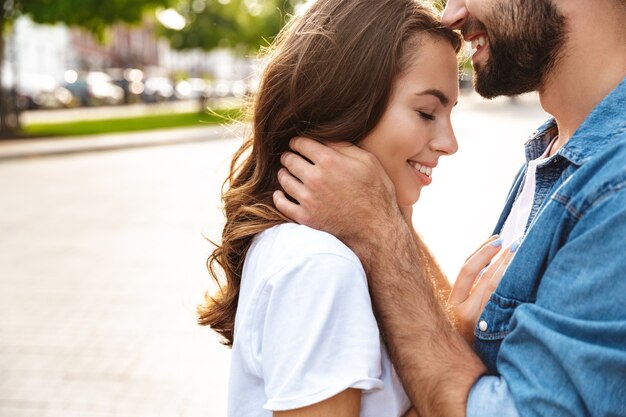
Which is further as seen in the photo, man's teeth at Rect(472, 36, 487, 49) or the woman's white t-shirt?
man's teeth at Rect(472, 36, 487, 49)

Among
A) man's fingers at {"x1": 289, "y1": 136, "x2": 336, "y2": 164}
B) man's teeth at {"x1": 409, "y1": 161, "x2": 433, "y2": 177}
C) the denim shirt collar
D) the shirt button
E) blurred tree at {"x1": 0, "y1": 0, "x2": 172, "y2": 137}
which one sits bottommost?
blurred tree at {"x1": 0, "y1": 0, "x2": 172, "y2": 137}

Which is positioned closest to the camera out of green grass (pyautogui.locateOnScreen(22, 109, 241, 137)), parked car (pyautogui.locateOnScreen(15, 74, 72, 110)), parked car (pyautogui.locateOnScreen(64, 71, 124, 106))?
green grass (pyautogui.locateOnScreen(22, 109, 241, 137))

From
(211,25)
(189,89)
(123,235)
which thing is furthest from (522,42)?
(189,89)

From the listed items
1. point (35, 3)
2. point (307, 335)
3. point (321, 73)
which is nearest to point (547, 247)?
point (307, 335)

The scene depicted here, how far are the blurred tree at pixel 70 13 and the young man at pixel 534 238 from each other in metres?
19.6

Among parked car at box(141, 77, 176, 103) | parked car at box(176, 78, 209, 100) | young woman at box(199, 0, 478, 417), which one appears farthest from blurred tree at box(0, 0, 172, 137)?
parked car at box(176, 78, 209, 100)

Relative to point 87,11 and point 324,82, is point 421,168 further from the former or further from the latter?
point 87,11

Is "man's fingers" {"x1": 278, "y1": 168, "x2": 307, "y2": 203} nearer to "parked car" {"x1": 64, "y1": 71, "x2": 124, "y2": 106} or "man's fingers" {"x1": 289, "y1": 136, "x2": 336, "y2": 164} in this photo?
"man's fingers" {"x1": 289, "y1": 136, "x2": 336, "y2": 164}

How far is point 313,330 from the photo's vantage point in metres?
1.62

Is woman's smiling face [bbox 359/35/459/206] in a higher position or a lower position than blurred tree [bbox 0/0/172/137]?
higher

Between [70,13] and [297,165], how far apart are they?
1970 cm

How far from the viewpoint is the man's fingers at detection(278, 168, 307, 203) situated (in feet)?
6.34

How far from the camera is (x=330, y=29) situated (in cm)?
200

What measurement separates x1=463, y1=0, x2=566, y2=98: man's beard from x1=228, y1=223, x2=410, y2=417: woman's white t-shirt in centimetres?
69
